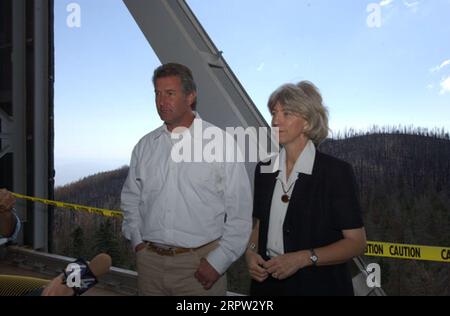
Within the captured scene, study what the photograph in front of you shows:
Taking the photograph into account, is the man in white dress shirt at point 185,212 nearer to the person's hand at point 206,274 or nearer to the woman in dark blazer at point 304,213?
the person's hand at point 206,274

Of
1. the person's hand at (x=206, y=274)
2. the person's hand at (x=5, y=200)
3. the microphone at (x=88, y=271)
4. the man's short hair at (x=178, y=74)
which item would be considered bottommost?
the person's hand at (x=206, y=274)

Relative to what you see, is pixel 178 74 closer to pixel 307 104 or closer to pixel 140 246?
pixel 307 104

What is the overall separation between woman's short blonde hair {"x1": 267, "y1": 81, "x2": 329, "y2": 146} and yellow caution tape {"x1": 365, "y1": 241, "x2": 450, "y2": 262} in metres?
1.23

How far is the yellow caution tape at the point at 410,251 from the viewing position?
2.27m

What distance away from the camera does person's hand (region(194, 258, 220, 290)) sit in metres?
1.73

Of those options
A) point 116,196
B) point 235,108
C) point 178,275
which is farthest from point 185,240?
point 116,196

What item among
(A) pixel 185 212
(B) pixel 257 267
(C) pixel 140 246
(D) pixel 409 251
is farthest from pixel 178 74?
(D) pixel 409 251

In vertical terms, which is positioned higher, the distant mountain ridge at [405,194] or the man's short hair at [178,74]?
the man's short hair at [178,74]

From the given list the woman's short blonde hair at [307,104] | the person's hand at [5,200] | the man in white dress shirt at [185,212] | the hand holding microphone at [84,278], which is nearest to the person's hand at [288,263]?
the man in white dress shirt at [185,212]

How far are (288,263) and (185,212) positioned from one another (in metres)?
0.56

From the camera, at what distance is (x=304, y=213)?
1485mm

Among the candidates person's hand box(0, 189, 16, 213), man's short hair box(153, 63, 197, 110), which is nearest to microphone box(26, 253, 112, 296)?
person's hand box(0, 189, 16, 213)

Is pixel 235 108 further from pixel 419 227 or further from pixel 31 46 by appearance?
pixel 31 46
